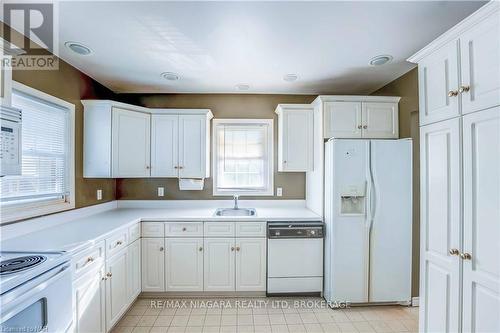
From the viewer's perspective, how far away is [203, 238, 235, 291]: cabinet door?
106 inches

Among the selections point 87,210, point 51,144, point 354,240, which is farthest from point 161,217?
point 354,240

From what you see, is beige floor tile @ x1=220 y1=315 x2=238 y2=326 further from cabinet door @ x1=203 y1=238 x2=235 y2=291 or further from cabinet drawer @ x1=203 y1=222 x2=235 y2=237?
cabinet drawer @ x1=203 y1=222 x2=235 y2=237

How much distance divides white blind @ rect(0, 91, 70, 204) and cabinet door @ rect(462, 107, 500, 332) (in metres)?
2.99

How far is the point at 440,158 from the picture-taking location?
149 cm

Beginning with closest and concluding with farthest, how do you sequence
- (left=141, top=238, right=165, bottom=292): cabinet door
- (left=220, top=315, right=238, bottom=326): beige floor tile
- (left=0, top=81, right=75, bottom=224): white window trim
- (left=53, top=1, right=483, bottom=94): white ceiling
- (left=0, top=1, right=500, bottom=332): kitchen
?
1. (left=0, top=1, right=500, bottom=332): kitchen
2. (left=53, top=1, right=483, bottom=94): white ceiling
3. (left=0, top=81, right=75, bottom=224): white window trim
4. (left=220, top=315, right=238, bottom=326): beige floor tile
5. (left=141, top=238, right=165, bottom=292): cabinet door

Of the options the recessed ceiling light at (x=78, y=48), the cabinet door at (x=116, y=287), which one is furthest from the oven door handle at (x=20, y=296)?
the recessed ceiling light at (x=78, y=48)

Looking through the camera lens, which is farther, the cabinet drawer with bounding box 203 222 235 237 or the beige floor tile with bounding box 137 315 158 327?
the cabinet drawer with bounding box 203 222 235 237

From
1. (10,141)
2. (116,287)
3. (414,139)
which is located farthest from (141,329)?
(414,139)

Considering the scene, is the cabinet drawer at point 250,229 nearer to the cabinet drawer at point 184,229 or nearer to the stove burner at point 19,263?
the cabinet drawer at point 184,229

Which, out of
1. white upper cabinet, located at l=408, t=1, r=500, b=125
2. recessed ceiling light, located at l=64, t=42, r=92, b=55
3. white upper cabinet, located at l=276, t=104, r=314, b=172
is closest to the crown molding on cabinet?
white upper cabinet, located at l=408, t=1, r=500, b=125

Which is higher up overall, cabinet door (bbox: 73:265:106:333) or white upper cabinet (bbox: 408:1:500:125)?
white upper cabinet (bbox: 408:1:500:125)

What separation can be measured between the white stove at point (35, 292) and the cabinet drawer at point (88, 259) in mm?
158

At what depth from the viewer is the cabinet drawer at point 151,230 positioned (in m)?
2.67

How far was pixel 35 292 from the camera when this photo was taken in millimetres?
1222
